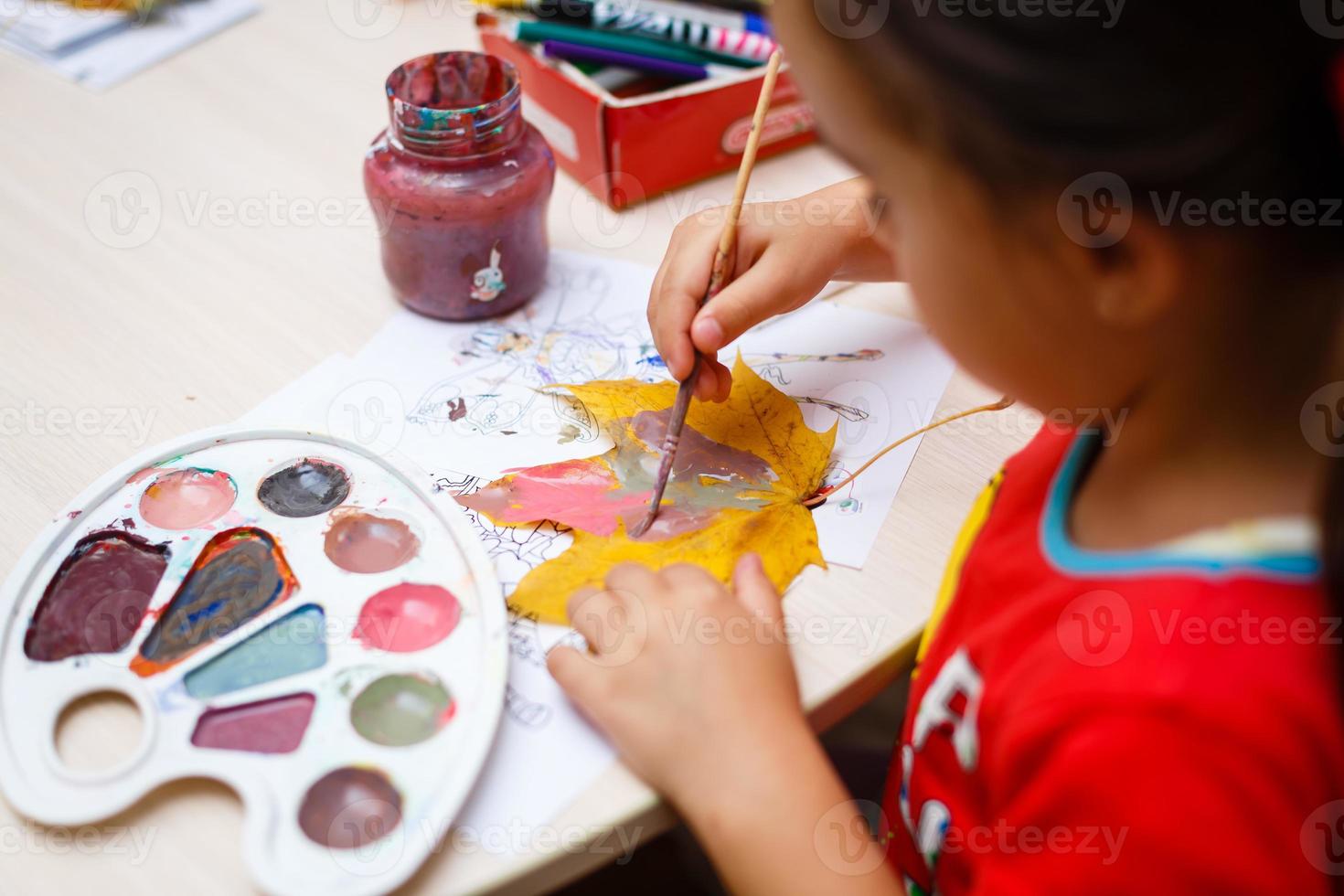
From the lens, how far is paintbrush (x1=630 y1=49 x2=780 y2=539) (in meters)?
0.66

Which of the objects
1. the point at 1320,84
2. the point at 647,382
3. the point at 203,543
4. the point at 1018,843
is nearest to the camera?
the point at 1320,84

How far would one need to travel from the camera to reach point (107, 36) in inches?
43.1

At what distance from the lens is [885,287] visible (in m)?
0.84

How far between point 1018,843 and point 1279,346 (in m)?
0.24

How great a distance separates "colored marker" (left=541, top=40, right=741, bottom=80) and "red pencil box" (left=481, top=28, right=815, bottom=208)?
0.01 meters

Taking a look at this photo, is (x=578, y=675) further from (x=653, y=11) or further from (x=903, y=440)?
(x=653, y=11)

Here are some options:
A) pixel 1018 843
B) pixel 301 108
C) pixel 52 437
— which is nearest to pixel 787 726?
pixel 1018 843

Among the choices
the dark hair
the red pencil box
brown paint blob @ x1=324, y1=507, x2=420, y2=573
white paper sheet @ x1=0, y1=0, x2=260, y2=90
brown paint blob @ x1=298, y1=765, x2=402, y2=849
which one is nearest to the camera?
the dark hair

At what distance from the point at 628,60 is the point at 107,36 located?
0.58 metres

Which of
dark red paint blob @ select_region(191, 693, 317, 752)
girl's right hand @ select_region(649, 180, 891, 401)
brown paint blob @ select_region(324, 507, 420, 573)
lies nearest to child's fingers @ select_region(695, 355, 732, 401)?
girl's right hand @ select_region(649, 180, 891, 401)

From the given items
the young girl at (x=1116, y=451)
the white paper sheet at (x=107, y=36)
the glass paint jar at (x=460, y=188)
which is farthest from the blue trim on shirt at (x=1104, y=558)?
the white paper sheet at (x=107, y=36)

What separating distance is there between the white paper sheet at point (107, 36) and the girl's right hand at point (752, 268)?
2.15ft

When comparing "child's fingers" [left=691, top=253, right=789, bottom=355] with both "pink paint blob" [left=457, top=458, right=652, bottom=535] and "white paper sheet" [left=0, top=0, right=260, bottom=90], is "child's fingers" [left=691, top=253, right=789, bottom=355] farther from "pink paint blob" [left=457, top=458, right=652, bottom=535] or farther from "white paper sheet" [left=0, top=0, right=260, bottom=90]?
"white paper sheet" [left=0, top=0, right=260, bottom=90]

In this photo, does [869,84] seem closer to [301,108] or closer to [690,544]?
[690,544]
